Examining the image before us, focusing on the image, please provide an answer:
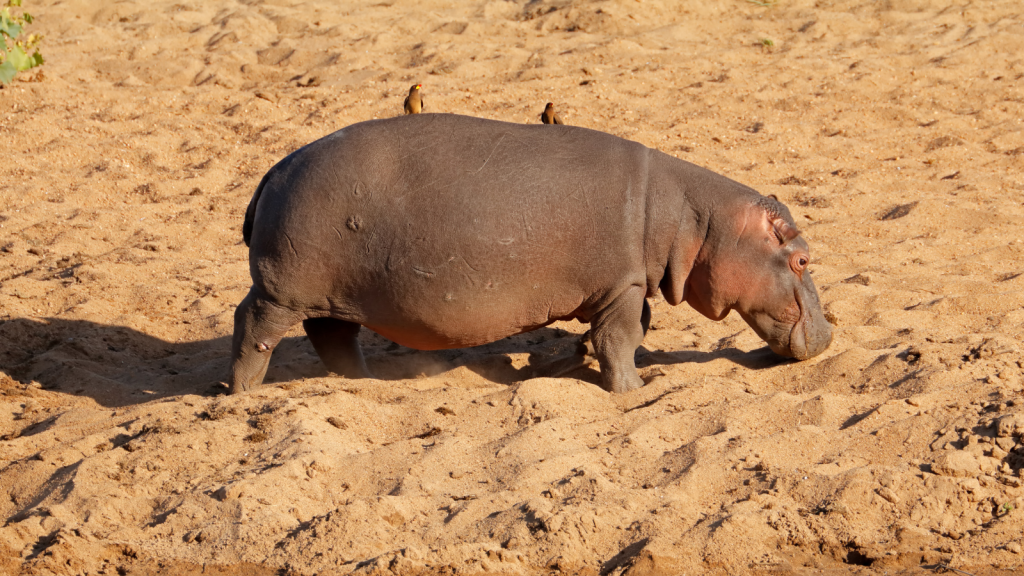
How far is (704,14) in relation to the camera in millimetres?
12875

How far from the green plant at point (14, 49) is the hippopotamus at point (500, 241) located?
614 centimetres

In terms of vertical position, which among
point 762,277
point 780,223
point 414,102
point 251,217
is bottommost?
point 762,277

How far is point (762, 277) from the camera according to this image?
5.56 metres

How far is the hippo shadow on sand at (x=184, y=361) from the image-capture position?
230 inches

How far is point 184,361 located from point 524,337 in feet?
7.17

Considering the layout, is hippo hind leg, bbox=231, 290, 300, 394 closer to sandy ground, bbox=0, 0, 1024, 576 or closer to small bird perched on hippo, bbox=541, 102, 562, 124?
sandy ground, bbox=0, 0, 1024, 576

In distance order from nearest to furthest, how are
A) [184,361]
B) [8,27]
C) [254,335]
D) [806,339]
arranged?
[254,335], [806,339], [184,361], [8,27]

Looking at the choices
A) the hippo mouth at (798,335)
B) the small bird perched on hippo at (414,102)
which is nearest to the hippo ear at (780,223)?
the hippo mouth at (798,335)

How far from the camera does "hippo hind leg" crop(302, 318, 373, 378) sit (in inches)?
230

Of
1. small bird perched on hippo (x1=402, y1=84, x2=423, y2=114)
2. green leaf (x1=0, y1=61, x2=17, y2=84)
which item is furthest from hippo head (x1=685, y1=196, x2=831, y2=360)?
green leaf (x1=0, y1=61, x2=17, y2=84)

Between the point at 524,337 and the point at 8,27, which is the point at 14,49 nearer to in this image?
the point at 8,27

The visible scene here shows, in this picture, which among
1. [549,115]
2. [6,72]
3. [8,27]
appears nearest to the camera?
[549,115]

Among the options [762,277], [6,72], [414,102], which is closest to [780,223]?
[762,277]

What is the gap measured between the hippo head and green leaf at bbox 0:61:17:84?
7.69 meters
